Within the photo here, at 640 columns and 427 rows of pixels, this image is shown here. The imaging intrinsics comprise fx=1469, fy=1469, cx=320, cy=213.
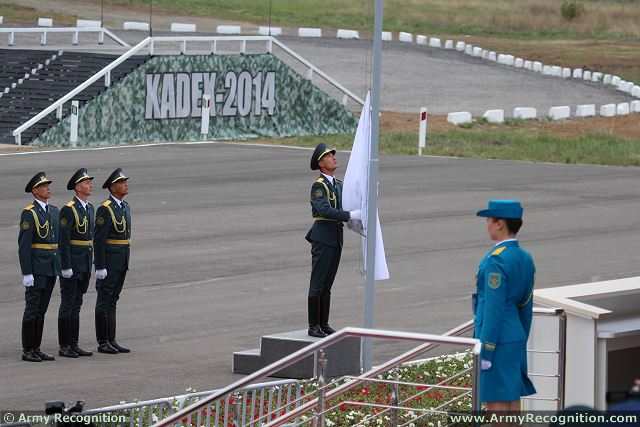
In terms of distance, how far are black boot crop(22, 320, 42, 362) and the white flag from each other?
10.8ft

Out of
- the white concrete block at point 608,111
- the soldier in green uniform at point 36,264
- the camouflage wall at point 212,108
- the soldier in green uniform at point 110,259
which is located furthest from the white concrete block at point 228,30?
the soldier in green uniform at point 36,264

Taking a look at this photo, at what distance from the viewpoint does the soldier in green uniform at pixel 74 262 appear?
567 inches

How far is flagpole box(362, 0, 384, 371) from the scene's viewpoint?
516 inches

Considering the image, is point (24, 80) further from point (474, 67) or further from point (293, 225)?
Answer: point (474, 67)

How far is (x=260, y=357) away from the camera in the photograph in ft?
45.0

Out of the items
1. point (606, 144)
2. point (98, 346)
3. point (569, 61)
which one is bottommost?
point (98, 346)

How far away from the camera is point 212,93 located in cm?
3947

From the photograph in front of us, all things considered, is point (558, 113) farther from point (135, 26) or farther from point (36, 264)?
point (36, 264)

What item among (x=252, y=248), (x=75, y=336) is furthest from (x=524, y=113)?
(x=75, y=336)

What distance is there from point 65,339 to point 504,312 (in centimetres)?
686

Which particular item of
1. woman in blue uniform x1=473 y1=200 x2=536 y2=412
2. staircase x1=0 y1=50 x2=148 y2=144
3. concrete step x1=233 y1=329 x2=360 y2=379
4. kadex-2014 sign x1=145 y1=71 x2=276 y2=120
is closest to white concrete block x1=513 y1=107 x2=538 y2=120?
kadex-2014 sign x1=145 y1=71 x2=276 y2=120

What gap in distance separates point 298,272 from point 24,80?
2069 centimetres

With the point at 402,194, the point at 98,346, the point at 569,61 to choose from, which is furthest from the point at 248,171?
the point at 569,61

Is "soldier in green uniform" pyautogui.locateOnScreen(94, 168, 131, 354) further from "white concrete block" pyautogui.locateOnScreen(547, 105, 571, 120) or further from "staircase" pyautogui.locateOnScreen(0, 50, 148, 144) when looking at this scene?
"white concrete block" pyautogui.locateOnScreen(547, 105, 571, 120)
